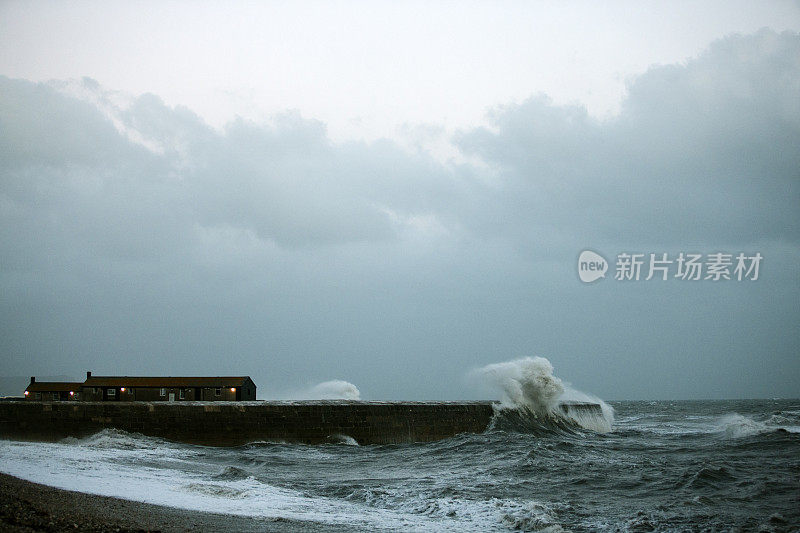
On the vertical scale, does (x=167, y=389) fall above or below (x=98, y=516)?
below

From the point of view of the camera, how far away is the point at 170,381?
3103 centimetres

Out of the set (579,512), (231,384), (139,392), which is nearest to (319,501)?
(579,512)

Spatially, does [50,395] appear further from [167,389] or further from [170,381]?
[167,389]

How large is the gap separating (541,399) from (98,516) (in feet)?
67.3

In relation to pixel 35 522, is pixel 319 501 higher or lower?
lower

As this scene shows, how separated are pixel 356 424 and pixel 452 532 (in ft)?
40.3

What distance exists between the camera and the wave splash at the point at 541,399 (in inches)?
955

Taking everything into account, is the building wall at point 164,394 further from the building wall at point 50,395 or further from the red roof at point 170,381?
the building wall at point 50,395

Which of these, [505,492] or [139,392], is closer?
[505,492]

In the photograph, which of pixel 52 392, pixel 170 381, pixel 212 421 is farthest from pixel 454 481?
pixel 52 392

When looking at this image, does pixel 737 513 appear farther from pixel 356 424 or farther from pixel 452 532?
pixel 356 424

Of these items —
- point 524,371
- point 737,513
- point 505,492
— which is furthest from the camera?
point 524,371

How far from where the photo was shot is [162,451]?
1570 centimetres

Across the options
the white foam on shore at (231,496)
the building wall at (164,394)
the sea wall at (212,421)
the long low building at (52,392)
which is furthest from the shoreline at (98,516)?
the long low building at (52,392)
